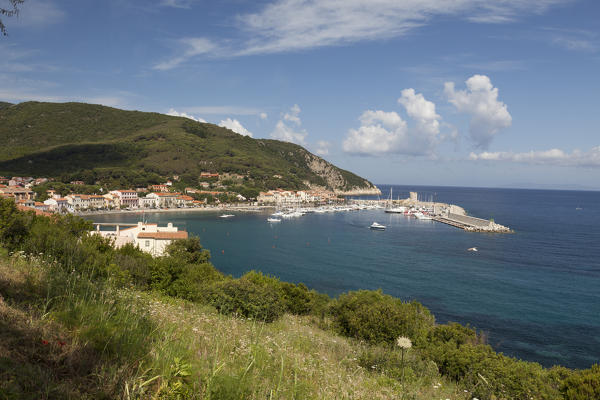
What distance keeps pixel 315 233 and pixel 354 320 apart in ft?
135

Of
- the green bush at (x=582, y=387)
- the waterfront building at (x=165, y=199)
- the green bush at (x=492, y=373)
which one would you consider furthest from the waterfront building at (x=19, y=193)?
the green bush at (x=582, y=387)

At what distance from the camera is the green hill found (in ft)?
287

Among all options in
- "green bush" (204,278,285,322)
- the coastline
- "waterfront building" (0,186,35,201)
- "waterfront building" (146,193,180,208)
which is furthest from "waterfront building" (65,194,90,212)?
"green bush" (204,278,285,322)

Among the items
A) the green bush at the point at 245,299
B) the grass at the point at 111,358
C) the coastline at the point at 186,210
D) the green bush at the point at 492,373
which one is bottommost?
the coastline at the point at 186,210

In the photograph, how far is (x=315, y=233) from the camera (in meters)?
53.4

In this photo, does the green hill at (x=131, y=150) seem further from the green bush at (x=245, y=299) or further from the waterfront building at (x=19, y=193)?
the green bush at (x=245, y=299)

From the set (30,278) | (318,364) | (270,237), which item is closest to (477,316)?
(318,364)

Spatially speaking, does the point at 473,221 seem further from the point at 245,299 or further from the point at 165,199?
the point at 165,199

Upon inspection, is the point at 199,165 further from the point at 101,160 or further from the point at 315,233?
the point at 315,233

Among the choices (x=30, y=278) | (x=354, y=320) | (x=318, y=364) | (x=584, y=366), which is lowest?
(x=584, y=366)

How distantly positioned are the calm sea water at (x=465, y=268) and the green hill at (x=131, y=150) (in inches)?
1560

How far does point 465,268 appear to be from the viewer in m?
33.0

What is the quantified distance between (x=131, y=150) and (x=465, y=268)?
334 feet

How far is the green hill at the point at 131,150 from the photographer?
287 ft
